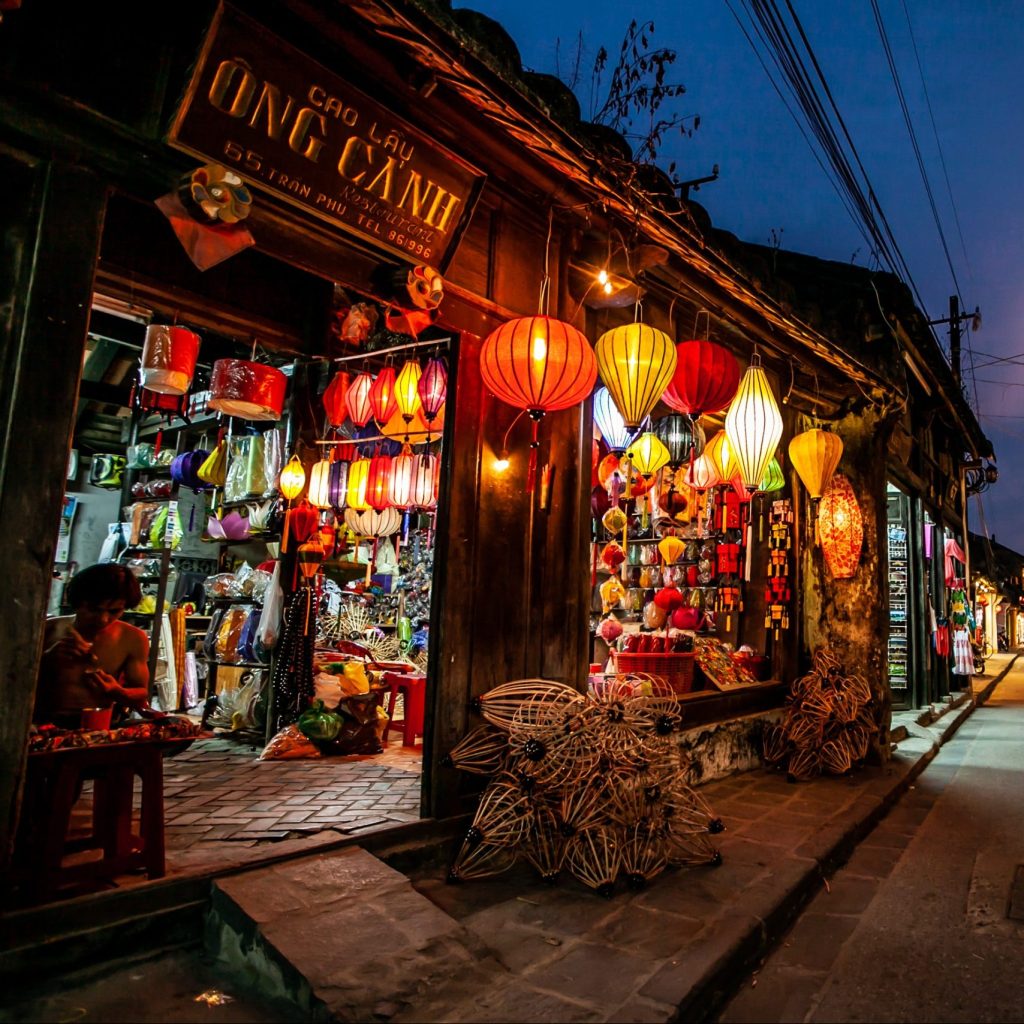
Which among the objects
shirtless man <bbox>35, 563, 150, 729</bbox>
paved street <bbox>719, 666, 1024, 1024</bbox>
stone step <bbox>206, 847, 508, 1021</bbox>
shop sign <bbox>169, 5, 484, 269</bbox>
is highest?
shop sign <bbox>169, 5, 484, 269</bbox>

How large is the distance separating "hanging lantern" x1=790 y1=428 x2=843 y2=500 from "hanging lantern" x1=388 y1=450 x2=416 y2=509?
475 cm

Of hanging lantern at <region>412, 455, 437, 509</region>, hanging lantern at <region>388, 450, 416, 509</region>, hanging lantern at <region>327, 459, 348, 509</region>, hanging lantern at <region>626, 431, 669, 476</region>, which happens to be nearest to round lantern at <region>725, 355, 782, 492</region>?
hanging lantern at <region>626, 431, 669, 476</region>

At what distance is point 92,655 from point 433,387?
13.2ft

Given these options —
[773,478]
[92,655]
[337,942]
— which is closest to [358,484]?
[92,655]

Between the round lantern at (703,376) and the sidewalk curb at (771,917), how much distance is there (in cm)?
387

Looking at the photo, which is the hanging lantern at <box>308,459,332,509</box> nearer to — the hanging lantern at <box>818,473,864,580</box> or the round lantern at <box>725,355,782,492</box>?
the round lantern at <box>725,355,782,492</box>

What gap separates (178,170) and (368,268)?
1412mm

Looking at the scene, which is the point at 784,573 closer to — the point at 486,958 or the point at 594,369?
the point at 594,369

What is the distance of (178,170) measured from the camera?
4047 millimetres

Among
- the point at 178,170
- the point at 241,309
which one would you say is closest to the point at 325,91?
the point at 178,170

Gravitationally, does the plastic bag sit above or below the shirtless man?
below

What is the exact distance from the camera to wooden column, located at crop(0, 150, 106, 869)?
3.31 m

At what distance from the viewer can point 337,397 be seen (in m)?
8.30

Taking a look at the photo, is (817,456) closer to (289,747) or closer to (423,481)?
(423,481)
